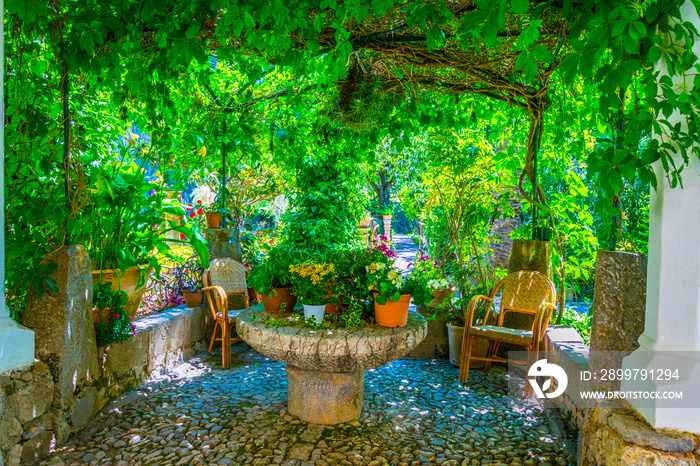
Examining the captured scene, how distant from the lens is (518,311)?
13.0 feet

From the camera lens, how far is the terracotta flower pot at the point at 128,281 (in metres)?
3.24

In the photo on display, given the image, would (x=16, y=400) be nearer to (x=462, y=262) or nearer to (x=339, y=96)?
(x=339, y=96)

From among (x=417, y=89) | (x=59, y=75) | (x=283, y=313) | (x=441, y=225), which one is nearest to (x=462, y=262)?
(x=441, y=225)

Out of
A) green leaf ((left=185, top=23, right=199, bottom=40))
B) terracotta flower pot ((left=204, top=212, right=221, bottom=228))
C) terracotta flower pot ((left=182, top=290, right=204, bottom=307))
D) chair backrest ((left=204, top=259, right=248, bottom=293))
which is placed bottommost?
terracotta flower pot ((left=182, top=290, right=204, bottom=307))

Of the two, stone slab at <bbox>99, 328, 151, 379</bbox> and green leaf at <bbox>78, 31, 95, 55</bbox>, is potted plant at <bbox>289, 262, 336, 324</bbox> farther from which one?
green leaf at <bbox>78, 31, 95, 55</bbox>

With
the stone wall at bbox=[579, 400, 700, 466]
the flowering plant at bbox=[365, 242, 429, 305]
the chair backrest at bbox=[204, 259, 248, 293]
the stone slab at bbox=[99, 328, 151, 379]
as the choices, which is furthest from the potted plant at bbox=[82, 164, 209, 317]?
the stone wall at bbox=[579, 400, 700, 466]

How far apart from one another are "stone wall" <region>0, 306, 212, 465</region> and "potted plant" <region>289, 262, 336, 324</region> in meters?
1.38

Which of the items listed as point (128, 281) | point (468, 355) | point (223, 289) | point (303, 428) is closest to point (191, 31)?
point (128, 281)

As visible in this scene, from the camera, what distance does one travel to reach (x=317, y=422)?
2.99 m

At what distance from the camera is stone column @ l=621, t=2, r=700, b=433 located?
5.42ft

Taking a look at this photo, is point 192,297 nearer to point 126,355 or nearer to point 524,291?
point 126,355

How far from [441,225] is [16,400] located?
3608mm

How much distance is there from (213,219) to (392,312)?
2.68 m

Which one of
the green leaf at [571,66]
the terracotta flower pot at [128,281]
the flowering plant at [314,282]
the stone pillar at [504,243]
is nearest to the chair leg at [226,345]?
the terracotta flower pot at [128,281]
